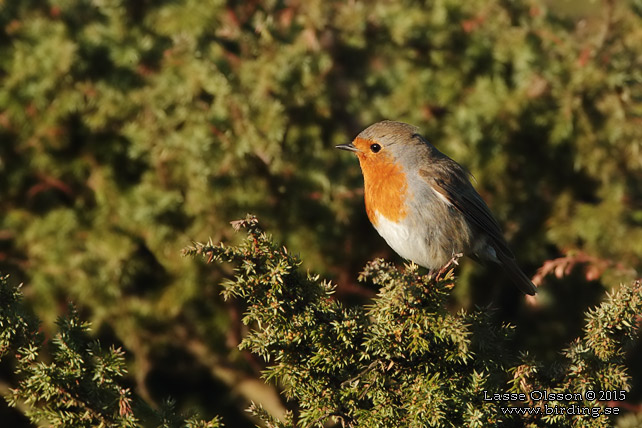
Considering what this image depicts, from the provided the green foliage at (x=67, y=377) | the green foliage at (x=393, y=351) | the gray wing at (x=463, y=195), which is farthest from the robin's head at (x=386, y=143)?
the green foliage at (x=67, y=377)

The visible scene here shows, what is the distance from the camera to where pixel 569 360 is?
2416 millimetres

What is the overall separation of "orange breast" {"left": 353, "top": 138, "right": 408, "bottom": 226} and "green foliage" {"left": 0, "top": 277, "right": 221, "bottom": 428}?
1746 millimetres

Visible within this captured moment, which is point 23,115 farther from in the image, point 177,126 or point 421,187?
point 421,187

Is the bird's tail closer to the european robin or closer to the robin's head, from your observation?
the european robin

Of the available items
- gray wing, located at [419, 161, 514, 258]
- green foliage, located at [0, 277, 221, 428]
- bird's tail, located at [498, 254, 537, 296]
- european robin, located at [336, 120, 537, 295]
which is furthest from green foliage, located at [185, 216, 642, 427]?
bird's tail, located at [498, 254, 537, 296]

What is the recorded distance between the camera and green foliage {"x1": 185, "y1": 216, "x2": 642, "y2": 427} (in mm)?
2252

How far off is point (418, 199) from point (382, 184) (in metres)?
0.22

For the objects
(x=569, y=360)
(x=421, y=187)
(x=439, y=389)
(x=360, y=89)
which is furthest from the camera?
(x=360, y=89)

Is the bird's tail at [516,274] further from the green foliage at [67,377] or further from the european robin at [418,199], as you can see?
the green foliage at [67,377]

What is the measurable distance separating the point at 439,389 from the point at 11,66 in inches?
124

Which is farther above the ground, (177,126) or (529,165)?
(177,126)

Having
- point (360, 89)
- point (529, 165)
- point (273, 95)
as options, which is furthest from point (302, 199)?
point (529, 165)

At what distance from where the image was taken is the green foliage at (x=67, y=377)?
7.32ft

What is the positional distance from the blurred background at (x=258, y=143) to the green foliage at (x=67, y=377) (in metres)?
1.55
